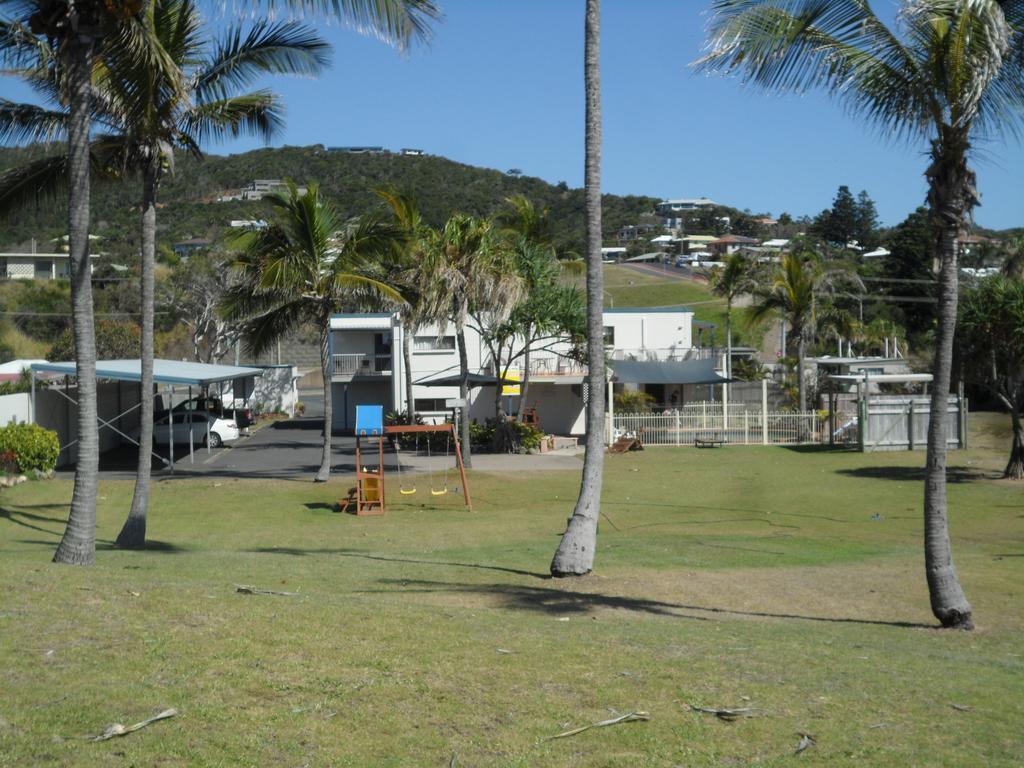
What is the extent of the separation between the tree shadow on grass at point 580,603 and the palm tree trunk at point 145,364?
5.22 meters

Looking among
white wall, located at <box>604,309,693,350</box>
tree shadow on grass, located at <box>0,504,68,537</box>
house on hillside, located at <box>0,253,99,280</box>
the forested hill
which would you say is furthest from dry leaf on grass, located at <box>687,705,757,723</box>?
house on hillside, located at <box>0,253,99,280</box>

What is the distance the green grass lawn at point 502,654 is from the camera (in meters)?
5.46

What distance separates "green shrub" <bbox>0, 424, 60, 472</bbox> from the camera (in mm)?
24188

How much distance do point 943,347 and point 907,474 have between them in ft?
60.5

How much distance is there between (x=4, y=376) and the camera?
3878 centimetres

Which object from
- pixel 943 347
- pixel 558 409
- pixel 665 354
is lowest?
pixel 558 409

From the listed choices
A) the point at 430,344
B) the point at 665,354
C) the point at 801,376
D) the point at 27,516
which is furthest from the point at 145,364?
the point at 665,354

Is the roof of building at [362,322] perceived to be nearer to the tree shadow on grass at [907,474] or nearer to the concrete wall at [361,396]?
the concrete wall at [361,396]

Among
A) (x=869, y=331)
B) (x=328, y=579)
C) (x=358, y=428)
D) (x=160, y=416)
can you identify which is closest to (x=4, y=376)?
(x=160, y=416)

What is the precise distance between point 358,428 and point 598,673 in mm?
15148

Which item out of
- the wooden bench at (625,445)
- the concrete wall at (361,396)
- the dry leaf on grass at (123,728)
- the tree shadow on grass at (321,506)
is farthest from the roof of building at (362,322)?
the dry leaf on grass at (123,728)

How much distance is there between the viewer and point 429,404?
143 ft

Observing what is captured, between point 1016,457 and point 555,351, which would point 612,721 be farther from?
point 555,351

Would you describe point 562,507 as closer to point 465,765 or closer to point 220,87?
point 220,87
